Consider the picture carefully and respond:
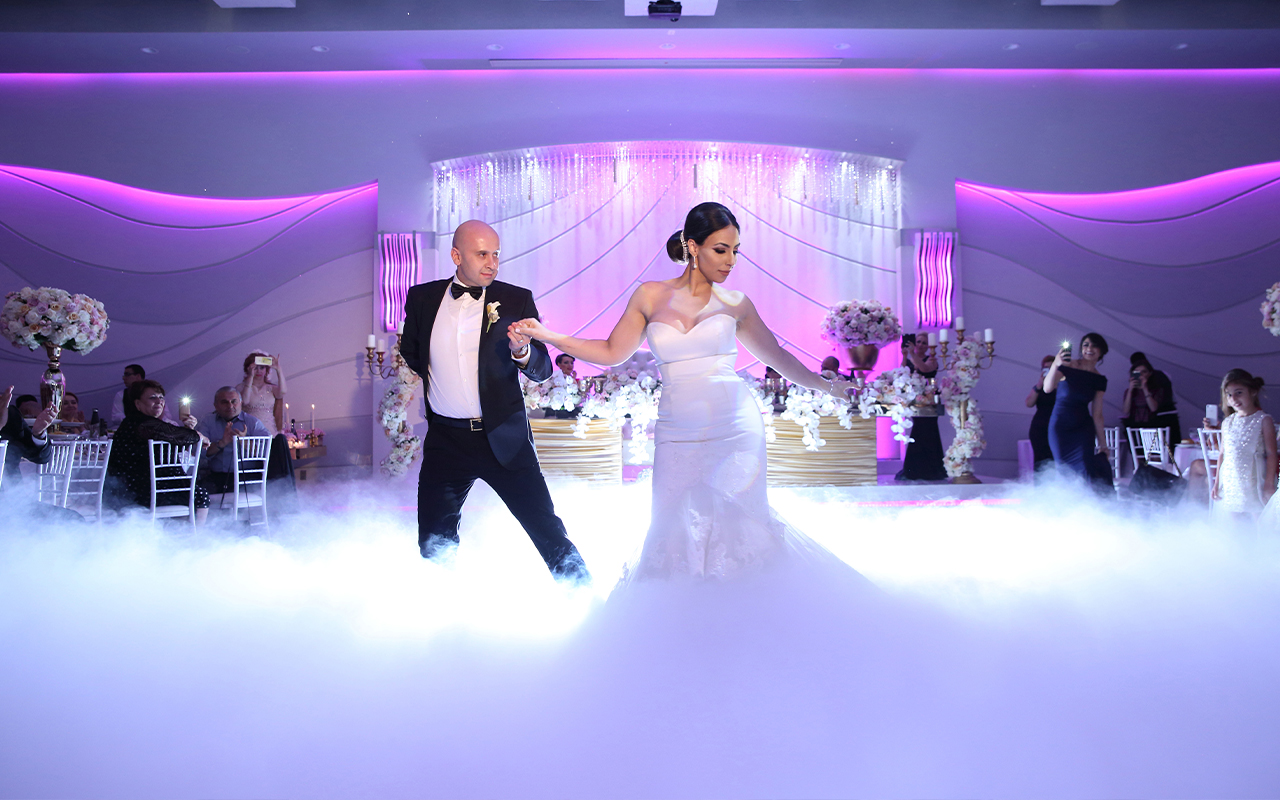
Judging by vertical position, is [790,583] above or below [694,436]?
below

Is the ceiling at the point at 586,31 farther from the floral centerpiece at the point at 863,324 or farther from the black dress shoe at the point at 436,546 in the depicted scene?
the black dress shoe at the point at 436,546

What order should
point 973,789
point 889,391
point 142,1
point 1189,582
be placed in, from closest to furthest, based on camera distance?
point 973,789
point 1189,582
point 889,391
point 142,1

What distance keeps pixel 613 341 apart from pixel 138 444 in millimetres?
4201

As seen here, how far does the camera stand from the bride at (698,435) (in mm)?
2770

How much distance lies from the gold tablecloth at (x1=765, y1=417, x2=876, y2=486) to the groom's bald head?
349cm

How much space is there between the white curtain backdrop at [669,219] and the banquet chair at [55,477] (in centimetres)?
439

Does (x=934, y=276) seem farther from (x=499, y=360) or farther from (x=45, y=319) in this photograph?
(x=45, y=319)

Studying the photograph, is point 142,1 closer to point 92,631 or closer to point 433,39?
point 433,39

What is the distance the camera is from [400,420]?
660cm

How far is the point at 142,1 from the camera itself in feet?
25.8

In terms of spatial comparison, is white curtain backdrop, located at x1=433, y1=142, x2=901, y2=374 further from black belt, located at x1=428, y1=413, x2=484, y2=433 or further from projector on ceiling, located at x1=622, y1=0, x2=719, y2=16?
black belt, located at x1=428, y1=413, x2=484, y2=433

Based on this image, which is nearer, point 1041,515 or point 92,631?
point 92,631

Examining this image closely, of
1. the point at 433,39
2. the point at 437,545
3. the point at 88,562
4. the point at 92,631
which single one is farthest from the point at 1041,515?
the point at 433,39

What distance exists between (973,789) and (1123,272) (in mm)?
9428
